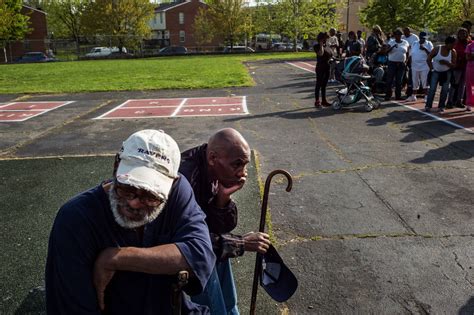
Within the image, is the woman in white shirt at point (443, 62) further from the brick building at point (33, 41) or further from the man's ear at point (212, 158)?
the brick building at point (33, 41)

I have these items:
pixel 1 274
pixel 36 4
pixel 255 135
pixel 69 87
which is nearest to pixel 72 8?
pixel 36 4

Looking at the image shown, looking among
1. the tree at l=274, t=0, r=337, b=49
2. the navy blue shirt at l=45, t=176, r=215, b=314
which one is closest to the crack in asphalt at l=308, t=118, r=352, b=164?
the navy blue shirt at l=45, t=176, r=215, b=314

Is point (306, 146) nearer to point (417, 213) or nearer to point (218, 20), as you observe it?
point (417, 213)

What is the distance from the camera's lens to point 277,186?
6230mm

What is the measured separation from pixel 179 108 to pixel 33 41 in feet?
144

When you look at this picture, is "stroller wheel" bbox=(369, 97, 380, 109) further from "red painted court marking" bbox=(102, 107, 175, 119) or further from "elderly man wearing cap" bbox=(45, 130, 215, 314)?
"elderly man wearing cap" bbox=(45, 130, 215, 314)

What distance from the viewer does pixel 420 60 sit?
1248cm

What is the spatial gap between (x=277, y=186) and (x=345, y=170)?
4.40ft

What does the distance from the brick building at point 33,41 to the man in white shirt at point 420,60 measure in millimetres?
44197

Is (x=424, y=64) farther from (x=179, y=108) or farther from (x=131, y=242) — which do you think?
(x=131, y=242)

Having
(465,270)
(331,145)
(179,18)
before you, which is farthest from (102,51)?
(465,270)

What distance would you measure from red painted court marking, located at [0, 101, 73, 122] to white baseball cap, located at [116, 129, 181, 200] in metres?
11.8

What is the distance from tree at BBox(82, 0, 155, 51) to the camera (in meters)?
52.2

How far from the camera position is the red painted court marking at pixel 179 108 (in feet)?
40.0
